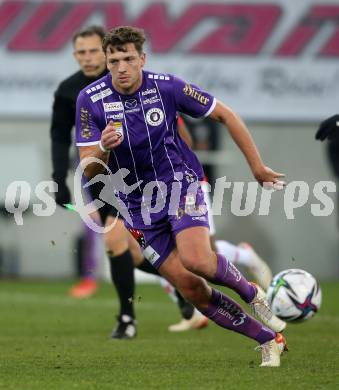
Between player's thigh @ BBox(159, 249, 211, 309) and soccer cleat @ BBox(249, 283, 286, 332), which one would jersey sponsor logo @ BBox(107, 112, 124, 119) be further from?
soccer cleat @ BBox(249, 283, 286, 332)

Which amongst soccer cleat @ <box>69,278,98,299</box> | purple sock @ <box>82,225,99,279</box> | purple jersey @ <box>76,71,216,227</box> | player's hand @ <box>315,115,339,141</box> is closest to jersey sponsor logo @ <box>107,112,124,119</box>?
purple jersey @ <box>76,71,216,227</box>

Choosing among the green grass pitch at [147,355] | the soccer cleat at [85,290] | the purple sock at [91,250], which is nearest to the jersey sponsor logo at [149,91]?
the green grass pitch at [147,355]

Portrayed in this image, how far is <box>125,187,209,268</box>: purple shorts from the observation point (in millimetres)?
6941

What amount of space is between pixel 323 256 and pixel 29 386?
1493 centimetres

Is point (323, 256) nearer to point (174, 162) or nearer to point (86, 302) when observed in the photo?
point (86, 302)

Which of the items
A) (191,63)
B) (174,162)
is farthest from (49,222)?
(174,162)

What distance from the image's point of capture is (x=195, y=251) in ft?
22.2

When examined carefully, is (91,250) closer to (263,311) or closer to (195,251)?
(263,311)

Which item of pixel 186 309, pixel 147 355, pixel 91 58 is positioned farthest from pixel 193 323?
pixel 91 58

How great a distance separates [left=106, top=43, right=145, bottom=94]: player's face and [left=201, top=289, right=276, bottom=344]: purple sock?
4.72 ft

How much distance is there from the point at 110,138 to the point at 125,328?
119 inches

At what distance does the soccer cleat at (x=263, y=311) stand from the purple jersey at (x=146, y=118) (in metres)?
0.86

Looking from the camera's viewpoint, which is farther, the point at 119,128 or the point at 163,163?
the point at 163,163

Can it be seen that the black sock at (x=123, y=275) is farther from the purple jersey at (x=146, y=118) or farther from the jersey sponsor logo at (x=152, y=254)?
the purple jersey at (x=146, y=118)
